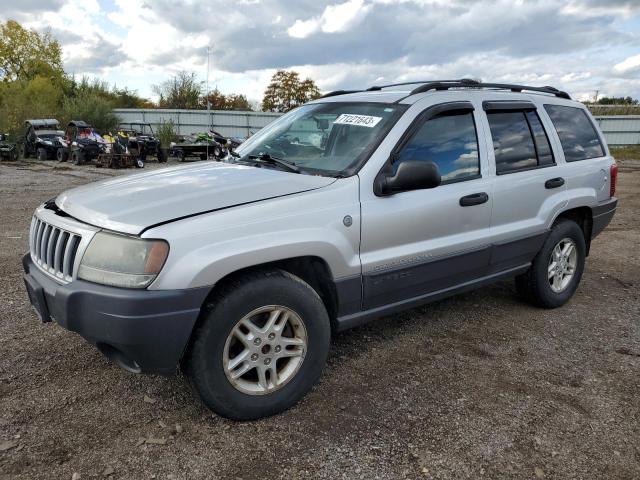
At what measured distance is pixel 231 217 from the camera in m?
2.55

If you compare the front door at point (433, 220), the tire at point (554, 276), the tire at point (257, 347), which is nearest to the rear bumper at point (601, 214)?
the tire at point (554, 276)

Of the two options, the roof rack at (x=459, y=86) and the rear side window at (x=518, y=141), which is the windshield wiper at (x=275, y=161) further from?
the rear side window at (x=518, y=141)

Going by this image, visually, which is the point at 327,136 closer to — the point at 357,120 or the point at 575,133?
the point at 357,120

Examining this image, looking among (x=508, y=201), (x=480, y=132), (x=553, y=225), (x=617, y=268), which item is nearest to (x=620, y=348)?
(x=553, y=225)

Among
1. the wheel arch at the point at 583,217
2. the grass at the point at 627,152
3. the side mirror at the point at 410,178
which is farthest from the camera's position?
the grass at the point at 627,152

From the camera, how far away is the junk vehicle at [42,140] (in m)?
21.8

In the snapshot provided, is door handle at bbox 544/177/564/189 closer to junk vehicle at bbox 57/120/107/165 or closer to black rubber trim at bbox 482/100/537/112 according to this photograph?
black rubber trim at bbox 482/100/537/112

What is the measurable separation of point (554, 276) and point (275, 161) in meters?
2.70

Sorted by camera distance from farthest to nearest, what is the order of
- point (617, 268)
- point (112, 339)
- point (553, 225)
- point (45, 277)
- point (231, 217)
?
point (617, 268) < point (553, 225) < point (45, 277) < point (231, 217) < point (112, 339)

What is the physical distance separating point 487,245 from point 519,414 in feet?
4.13

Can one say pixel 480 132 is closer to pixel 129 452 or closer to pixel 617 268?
pixel 129 452

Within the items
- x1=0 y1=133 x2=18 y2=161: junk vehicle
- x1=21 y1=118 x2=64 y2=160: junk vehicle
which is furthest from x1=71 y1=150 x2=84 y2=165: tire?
x1=0 y1=133 x2=18 y2=161: junk vehicle

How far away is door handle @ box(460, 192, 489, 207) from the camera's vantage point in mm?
3467

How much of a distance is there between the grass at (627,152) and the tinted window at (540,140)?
75.5 ft
